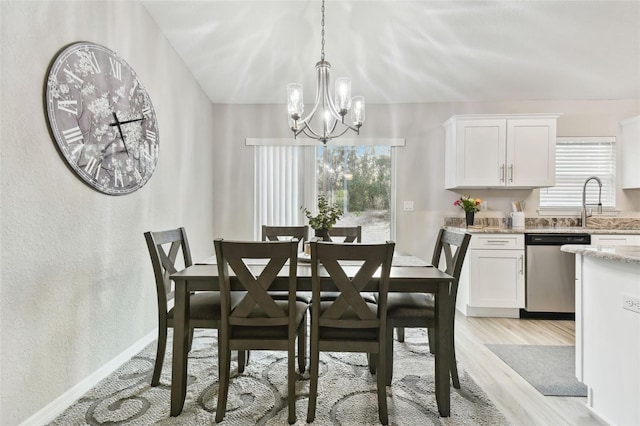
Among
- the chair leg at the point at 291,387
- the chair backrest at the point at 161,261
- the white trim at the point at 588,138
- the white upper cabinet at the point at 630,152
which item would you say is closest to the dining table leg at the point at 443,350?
the chair leg at the point at 291,387

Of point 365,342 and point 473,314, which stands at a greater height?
point 365,342

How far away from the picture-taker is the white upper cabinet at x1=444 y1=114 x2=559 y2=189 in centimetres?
362

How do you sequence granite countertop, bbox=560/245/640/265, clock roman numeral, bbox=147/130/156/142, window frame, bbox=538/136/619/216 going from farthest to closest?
window frame, bbox=538/136/619/216, clock roman numeral, bbox=147/130/156/142, granite countertop, bbox=560/245/640/265

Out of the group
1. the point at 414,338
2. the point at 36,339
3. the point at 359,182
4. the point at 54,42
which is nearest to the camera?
the point at 36,339

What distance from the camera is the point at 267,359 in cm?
241

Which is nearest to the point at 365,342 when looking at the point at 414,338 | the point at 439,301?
the point at 439,301

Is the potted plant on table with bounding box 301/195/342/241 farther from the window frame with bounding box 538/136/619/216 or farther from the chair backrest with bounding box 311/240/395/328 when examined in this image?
the window frame with bounding box 538/136/619/216

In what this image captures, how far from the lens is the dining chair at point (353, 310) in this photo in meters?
1.59

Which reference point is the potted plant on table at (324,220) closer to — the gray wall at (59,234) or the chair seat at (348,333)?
the chair seat at (348,333)

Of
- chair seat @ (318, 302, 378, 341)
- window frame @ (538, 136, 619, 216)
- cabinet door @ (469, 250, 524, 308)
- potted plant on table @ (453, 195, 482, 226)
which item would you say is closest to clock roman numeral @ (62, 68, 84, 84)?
chair seat @ (318, 302, 378, 341)

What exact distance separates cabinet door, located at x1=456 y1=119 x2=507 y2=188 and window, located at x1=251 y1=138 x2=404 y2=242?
0.87m

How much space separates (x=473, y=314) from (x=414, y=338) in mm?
1040

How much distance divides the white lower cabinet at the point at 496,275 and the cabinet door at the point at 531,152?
73cm

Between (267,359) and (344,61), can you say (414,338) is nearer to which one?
(267,359)
